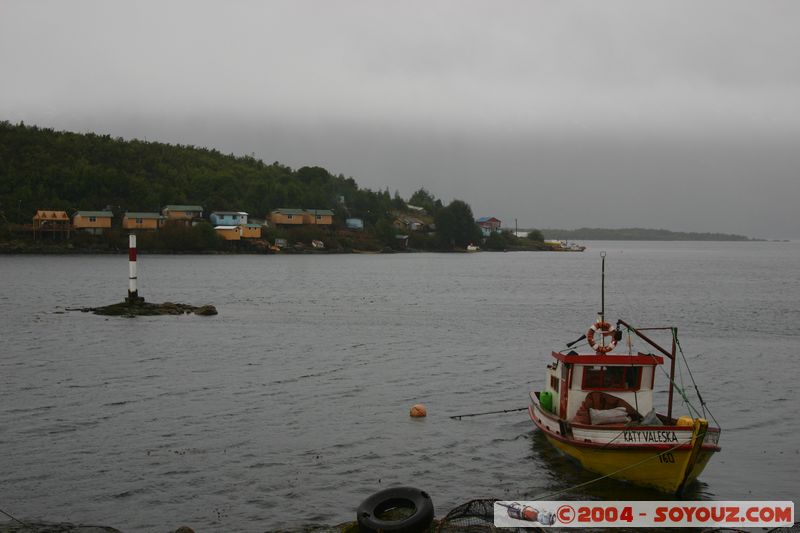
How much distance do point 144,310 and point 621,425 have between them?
4854 cm

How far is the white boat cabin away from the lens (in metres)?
24.6

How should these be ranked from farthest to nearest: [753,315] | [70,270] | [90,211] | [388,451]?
[90,211] < [70,270] < [753,315] < [388,451]

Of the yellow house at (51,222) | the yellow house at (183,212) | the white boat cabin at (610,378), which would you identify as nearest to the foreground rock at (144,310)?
the white boat cabin at (610,378)

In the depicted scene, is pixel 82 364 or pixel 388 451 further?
pixel 82 364

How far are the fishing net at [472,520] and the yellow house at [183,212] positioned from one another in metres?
177

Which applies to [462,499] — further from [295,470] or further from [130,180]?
[130,180]

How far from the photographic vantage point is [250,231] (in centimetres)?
19312

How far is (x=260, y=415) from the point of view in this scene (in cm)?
3036

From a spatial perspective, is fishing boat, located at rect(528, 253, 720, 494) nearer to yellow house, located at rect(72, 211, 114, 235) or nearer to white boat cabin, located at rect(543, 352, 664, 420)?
white boat cabin, located at rect(543, 352, 664, 420)

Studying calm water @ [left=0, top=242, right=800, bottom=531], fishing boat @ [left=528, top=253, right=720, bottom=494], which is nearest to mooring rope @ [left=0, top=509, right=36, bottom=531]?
calm water @ [left=0, top=242, right=800, bottom=531]

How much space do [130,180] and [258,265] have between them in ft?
204

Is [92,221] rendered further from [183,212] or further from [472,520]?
[472,520]

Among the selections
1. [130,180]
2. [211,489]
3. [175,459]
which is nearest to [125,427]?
[175,459]

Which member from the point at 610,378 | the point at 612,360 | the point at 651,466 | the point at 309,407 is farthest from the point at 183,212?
the point at 651,466
